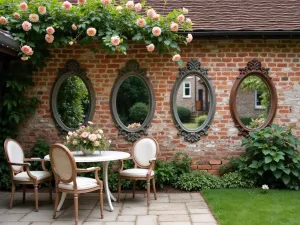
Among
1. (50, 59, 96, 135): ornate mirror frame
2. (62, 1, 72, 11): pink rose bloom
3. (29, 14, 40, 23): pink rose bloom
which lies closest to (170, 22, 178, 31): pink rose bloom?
(62, 1, 72, 11): pink rose bloom

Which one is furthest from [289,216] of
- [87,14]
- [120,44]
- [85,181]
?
[87,14]

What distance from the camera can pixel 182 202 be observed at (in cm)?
655

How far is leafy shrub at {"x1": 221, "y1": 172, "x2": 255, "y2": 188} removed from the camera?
290 inches

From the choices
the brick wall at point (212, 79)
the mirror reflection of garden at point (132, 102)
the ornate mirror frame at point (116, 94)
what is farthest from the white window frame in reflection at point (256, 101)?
the mirror reflection of garden at point (132, 102)

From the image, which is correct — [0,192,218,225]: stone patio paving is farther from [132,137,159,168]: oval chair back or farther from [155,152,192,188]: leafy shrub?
[132,137,159,168]: oval chair back

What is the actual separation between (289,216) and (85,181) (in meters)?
3.15

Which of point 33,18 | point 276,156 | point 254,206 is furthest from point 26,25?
point 276,156

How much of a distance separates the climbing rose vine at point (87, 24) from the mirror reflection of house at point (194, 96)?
0.90 m

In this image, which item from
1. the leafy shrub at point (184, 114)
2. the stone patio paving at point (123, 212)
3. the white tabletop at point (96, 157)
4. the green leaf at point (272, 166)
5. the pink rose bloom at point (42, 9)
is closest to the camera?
the stone patio paving at point (123, 212)

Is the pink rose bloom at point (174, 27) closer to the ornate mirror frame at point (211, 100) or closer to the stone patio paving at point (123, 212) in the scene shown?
the ornate mirror frame at point (211, 100)

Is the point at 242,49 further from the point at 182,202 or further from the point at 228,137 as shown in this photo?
the point at 182,202

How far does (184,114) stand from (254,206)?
261cm

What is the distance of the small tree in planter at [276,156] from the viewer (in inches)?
279

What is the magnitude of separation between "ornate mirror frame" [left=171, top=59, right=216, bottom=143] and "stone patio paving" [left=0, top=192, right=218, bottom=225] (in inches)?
54.3
